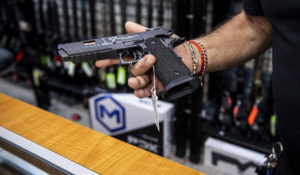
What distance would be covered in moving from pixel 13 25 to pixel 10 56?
1.01 metres

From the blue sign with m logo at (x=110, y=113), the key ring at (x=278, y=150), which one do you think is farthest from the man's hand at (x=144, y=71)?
the blue sign with m logo at (x=110, y=113)

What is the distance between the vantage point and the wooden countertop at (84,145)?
2.16 ft

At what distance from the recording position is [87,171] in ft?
2.08

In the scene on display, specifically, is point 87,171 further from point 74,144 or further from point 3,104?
point 3,104

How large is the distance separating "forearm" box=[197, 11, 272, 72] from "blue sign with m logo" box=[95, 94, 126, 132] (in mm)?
1011

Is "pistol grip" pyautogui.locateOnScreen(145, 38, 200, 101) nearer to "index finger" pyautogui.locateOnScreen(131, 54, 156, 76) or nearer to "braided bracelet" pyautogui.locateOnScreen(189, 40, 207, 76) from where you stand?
"index finger" pyautogui.locateOnScreen(131, 54, 156, 76)

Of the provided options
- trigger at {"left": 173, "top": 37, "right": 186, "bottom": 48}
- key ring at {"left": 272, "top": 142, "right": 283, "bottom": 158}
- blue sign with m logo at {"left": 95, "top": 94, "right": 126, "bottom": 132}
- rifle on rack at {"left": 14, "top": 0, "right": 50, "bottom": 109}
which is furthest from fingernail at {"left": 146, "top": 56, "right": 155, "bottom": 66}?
rifle on rack at {"left": 14, "top": 0, "right": 50, "bottom": 109}

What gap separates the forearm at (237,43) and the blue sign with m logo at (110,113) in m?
1.01

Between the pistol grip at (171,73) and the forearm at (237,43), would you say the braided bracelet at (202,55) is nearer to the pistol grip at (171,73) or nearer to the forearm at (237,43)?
the forearm at (237,43)

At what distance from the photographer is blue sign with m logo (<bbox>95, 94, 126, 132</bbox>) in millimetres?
1877

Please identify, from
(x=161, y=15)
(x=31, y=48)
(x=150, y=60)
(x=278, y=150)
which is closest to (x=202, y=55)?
(x=150, y=60)

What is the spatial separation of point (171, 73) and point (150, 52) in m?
0.10

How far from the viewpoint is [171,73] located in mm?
819

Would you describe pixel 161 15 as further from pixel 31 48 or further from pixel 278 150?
pixel 278 150
